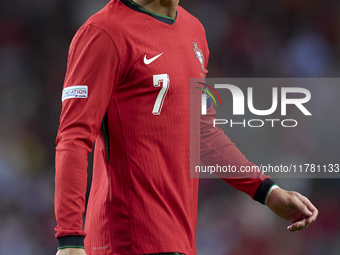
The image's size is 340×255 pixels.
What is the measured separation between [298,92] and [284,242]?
1129 millimetres

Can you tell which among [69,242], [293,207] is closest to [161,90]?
[69,242]

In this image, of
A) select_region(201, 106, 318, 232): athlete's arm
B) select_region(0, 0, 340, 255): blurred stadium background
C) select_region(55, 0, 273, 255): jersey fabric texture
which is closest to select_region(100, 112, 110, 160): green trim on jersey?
select_region(55, 0, 273, 255): jersey fabric texture

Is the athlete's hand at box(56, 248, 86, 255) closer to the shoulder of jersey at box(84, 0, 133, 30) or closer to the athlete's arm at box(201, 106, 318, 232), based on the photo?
the shoulder of jersey at box(84, 0, 133, 30)

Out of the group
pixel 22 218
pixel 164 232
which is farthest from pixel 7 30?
pixel 164 232

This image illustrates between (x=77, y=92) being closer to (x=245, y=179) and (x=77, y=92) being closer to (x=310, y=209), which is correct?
(x=245, y=179)

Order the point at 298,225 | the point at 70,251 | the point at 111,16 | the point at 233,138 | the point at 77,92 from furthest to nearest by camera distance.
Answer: the point at 233,138 → the point at 298,225 → the point at 111,16 → the point at 77,92 → the point at 70,251

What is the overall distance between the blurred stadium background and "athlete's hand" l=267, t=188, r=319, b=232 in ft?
6.00

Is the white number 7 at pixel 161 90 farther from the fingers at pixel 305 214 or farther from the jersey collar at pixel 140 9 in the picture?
the fingers at pixel 305 214

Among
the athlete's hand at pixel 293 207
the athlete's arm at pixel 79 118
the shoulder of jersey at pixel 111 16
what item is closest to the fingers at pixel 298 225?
the athlete's hand at pixel 293 207

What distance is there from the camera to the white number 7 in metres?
1.28

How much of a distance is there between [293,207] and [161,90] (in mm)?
590

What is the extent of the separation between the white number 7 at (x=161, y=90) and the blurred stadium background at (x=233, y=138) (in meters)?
2.19

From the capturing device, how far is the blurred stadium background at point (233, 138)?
3404 millimetres

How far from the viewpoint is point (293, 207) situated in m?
1.53
